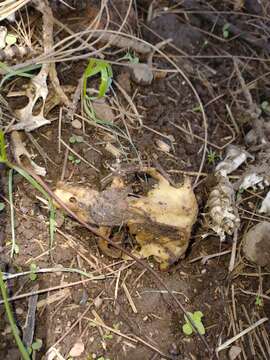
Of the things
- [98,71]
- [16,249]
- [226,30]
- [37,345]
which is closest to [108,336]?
[37,345]

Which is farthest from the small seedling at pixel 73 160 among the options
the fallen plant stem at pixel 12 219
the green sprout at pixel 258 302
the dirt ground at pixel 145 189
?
the green sprout at pixel 258 302

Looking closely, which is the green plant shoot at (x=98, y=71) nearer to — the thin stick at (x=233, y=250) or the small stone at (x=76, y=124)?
the small stone at (x=76, y=124)

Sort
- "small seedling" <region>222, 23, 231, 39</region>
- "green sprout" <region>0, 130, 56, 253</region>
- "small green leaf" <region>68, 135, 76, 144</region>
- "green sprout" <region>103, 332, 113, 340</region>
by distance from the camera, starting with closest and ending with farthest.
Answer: "green sprout" <region>103, 332, 113, 340</region>, "green sprout" <region>0, 130, 56, 253</region>, "small green leaf" <region>68, 135, 76, 144</region>, "small seedling" <region>222, 23, 231, 39</region>

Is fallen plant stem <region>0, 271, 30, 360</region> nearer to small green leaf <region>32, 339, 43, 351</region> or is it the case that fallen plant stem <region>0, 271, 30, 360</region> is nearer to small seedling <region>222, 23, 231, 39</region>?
small green leaf <region>32, 339, 43, 351</region>

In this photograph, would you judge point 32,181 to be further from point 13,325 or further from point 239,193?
point 239,193

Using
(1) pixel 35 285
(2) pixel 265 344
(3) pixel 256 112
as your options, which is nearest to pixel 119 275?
(1) pixel 35 285

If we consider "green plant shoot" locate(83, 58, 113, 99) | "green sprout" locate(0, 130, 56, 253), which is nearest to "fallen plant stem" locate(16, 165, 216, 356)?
"green sprout" locate(0, 130, 56, 253)
